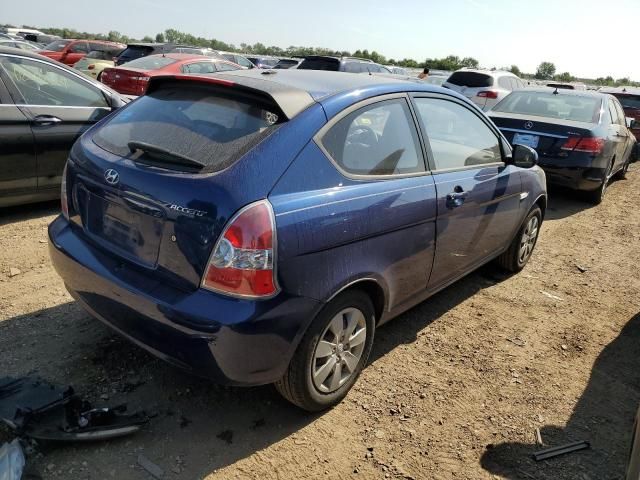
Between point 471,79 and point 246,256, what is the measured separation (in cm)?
1319

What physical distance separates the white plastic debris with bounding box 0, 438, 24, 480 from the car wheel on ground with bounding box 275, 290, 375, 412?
1126mm

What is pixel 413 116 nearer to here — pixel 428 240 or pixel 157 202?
pixel 428 240

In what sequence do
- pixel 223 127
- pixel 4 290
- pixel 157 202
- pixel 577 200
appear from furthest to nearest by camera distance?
pixel 577 200, pixel 4 290, pixel 223 127, pixel 157 202

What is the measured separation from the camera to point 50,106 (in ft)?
16.5

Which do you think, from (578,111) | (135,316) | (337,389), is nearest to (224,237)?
(135,316)

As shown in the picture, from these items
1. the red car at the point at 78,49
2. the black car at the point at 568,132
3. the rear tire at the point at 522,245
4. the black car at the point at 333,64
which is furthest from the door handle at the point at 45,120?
the red car at the point at 78,49

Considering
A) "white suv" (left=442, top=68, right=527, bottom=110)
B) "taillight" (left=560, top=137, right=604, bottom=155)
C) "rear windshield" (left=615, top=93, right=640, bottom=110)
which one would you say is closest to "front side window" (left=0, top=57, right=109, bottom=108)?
"taillight" (left=560, top=137, right=604, bottom=155)

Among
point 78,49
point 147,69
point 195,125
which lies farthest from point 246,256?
point 78,49

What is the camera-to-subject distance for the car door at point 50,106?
192 inches

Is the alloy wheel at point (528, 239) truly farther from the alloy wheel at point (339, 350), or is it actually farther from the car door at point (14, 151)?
the car door at point (14, 151)

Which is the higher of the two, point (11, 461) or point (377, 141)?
point (377, 141)

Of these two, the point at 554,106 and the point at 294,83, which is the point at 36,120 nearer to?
the point at 294,83

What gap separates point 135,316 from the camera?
7.84 ft

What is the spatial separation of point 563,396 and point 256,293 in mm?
2139
